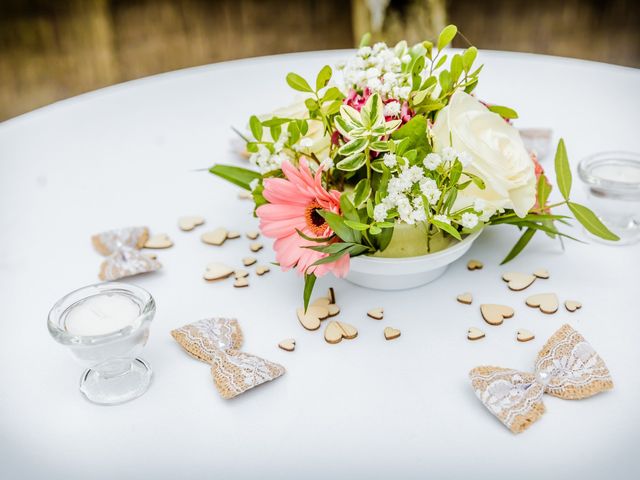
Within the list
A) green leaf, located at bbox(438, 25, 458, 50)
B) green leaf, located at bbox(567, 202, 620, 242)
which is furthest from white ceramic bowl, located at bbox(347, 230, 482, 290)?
green leaf, located at bbox(438, 25, 458, 50)

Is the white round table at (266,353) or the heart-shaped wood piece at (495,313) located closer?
the white round table at (266,353)

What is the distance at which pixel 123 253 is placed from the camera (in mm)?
847

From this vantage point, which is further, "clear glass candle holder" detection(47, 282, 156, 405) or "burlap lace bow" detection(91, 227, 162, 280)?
"burlap lace bow" detection(91, 227, 162, 280)

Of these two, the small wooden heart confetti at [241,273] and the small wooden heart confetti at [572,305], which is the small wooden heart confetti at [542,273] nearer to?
the small wooden heart confetti at [572,305]

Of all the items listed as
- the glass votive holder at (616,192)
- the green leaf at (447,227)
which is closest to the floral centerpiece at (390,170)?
the green leaf at (447,227)

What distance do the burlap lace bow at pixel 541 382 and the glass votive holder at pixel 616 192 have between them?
0.25 m

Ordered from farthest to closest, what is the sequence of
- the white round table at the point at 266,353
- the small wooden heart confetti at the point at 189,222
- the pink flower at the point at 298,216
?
the small wooden heart confetti at the point at 189,222 < the pink flower at the point at 298,216 < the white round table at the point at 266,353

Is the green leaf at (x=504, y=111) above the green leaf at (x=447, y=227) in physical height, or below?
above

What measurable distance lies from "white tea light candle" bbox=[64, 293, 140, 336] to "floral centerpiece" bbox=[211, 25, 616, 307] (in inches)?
6.4

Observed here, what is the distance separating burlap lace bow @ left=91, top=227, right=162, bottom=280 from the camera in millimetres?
828

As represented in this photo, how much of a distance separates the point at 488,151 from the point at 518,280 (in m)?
0.19

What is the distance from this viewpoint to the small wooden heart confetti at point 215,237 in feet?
2.94

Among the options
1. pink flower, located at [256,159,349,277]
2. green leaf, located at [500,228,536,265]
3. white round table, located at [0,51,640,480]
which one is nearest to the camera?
white round table, located at [0,51,640,480]

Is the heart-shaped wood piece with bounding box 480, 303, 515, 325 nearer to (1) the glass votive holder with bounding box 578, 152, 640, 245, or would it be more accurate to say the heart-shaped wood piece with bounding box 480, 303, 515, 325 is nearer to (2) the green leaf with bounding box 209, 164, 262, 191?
(1) the glass votive holder with bounding box 578, 152, 640, 245
